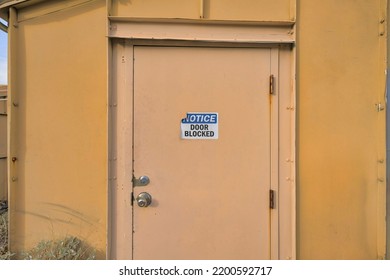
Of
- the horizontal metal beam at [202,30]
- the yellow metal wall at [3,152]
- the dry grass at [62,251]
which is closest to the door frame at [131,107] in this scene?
the horizontal metal beam at [202,30]

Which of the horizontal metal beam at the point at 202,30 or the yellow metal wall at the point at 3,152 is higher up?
the horizontal metal beam at the point at 202,30

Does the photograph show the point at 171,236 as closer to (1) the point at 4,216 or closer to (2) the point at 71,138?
(2) the point at 71,138

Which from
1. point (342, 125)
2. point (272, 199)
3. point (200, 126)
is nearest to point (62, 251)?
point (200, 126)

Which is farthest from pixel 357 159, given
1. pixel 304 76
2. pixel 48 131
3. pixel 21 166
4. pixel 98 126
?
pixel 21 166

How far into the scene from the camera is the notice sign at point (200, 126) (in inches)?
72.5

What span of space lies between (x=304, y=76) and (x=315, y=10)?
552 mm

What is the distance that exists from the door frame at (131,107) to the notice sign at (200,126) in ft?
1.47

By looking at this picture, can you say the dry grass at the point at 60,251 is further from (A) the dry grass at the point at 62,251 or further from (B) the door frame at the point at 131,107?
(B) the door frame at the point at 131,107

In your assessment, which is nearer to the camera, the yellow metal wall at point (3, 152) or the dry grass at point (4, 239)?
the dry grass at point (4, 239)

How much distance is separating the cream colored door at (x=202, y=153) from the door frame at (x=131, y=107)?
6cm

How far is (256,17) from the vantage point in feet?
5.98

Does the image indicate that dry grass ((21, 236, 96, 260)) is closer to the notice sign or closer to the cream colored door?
the cream colored door

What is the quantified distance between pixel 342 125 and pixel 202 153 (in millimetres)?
1174

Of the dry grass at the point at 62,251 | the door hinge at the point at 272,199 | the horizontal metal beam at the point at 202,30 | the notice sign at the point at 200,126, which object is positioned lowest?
the dry grass at the point at 62,251
